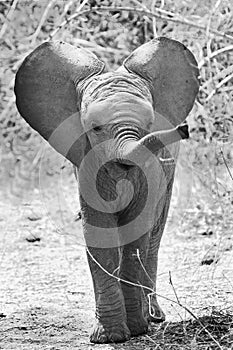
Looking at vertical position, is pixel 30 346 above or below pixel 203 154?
above

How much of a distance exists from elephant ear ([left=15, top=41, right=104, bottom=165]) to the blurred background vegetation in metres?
1.10

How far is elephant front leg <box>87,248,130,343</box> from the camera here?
3539 millimetres

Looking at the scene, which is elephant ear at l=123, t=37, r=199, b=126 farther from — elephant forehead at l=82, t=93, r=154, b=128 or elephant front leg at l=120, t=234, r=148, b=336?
elephant front leg at l=120, t=234, r=148, b=336

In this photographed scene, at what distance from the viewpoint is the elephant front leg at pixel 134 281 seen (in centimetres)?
361

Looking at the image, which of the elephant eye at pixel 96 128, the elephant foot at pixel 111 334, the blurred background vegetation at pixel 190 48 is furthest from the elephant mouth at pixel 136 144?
the blurred background vegetation at pixel 190 48

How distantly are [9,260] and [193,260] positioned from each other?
1.14m

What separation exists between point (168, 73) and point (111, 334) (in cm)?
106

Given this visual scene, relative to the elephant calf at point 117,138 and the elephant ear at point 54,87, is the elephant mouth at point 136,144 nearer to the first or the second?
the elephant calf at point 117,138

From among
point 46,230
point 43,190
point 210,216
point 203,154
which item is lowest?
point 43,190

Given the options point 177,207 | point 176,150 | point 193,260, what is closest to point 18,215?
point 177,207

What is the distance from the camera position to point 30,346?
350 centimetres

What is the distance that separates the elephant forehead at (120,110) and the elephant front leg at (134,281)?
1.60 feet

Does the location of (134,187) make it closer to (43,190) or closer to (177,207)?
(177,207)

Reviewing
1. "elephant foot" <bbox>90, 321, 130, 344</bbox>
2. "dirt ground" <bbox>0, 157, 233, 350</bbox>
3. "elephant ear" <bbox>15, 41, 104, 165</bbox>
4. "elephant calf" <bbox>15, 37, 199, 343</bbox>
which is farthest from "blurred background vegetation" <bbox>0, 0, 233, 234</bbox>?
"elephant foot" <bbox>90, 321, 130, 344</bbox>
